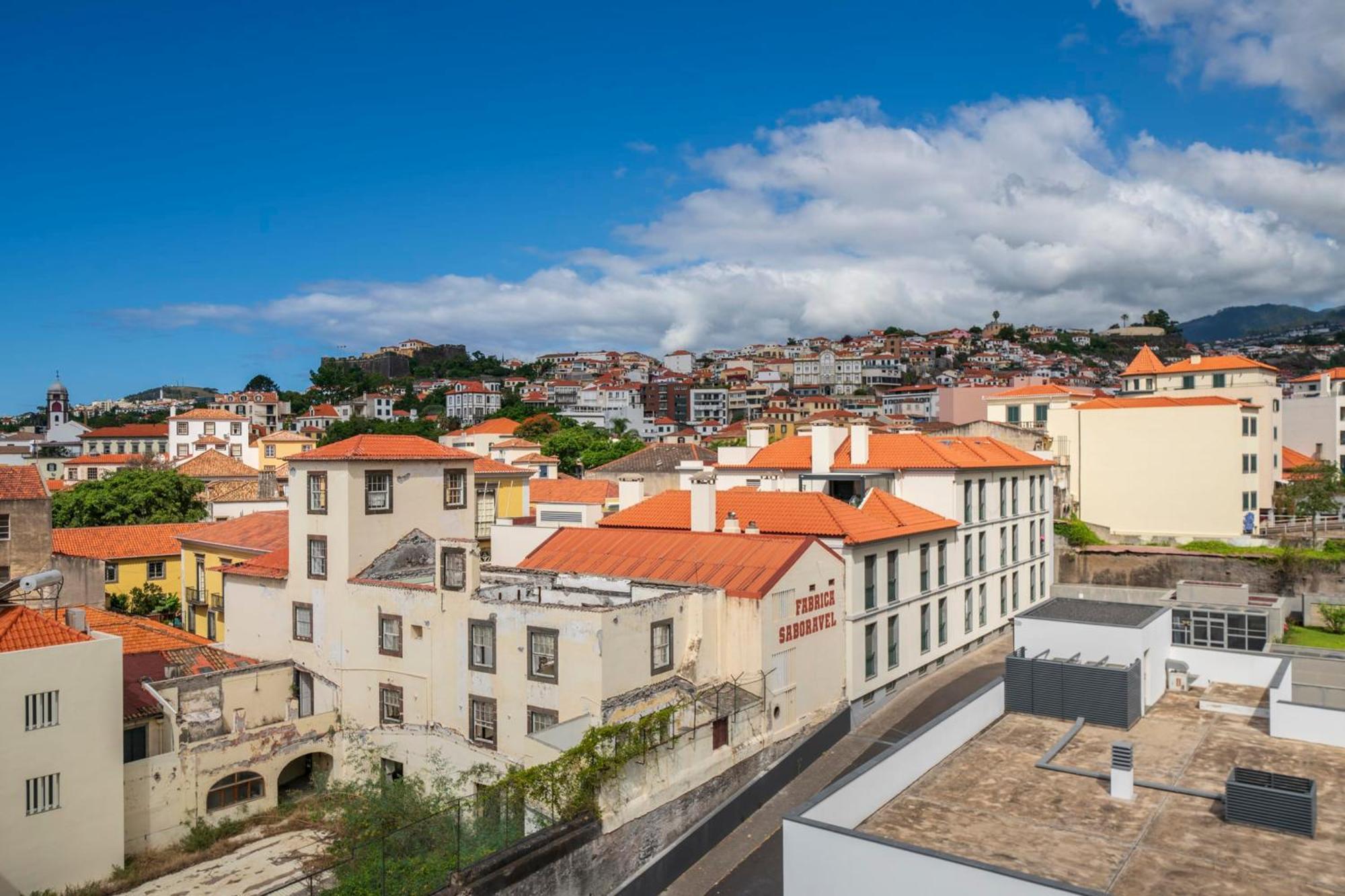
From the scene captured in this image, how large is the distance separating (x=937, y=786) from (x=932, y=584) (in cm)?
1934

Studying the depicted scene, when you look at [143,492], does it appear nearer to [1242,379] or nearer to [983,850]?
[983,850]

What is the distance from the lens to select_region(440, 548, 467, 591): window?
2661cm

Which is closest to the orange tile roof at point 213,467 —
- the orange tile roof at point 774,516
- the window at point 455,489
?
the window at point 455,489

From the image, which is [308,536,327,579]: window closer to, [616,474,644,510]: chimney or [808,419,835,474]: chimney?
[616,474,644,510]: chimney

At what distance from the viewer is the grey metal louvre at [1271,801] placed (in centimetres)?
1535

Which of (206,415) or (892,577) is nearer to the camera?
(892,577)

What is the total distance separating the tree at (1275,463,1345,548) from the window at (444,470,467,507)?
48748 millimetres

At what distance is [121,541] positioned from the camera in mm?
46125

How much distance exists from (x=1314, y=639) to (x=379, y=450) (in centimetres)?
4330

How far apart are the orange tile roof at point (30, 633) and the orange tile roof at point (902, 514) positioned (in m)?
26.0

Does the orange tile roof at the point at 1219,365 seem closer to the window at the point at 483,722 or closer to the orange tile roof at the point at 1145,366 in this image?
the orange tile roof at the point at 1145,366

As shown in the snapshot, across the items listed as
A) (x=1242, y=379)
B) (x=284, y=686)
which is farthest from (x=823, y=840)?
(x=1242, y=379)

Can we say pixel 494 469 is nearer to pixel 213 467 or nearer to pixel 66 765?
pixel 66 765

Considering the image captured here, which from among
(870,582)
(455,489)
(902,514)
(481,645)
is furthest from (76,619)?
(902,514)
